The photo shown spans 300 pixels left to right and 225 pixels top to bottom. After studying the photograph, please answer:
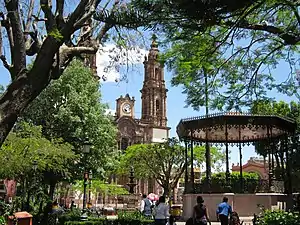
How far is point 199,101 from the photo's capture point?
12.4 meters

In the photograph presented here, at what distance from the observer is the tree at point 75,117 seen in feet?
95.6

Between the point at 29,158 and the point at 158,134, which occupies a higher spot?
the point at 158,134

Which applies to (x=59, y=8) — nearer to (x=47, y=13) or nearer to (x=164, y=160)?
(x=47, y=13)

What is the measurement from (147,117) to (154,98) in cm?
351

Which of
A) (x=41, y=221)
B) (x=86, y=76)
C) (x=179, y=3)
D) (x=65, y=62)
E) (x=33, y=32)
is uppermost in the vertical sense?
(x=86, y=76)

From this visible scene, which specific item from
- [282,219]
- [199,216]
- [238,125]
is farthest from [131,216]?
[238,125]

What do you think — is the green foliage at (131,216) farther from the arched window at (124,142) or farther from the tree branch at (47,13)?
the arched window at (124,142)

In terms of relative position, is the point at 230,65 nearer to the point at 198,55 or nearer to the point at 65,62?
the point at 198,55

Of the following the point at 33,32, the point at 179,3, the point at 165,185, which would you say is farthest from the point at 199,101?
the point at 165,185

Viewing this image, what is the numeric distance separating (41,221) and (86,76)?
16.5m

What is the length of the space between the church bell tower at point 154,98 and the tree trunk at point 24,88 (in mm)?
62087

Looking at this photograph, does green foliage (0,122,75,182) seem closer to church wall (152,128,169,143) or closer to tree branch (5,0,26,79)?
tree branch (5,0,26,79)

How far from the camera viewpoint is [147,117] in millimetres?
71188

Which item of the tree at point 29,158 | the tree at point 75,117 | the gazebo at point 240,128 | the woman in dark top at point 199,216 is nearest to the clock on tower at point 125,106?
the tree at point 75,117
